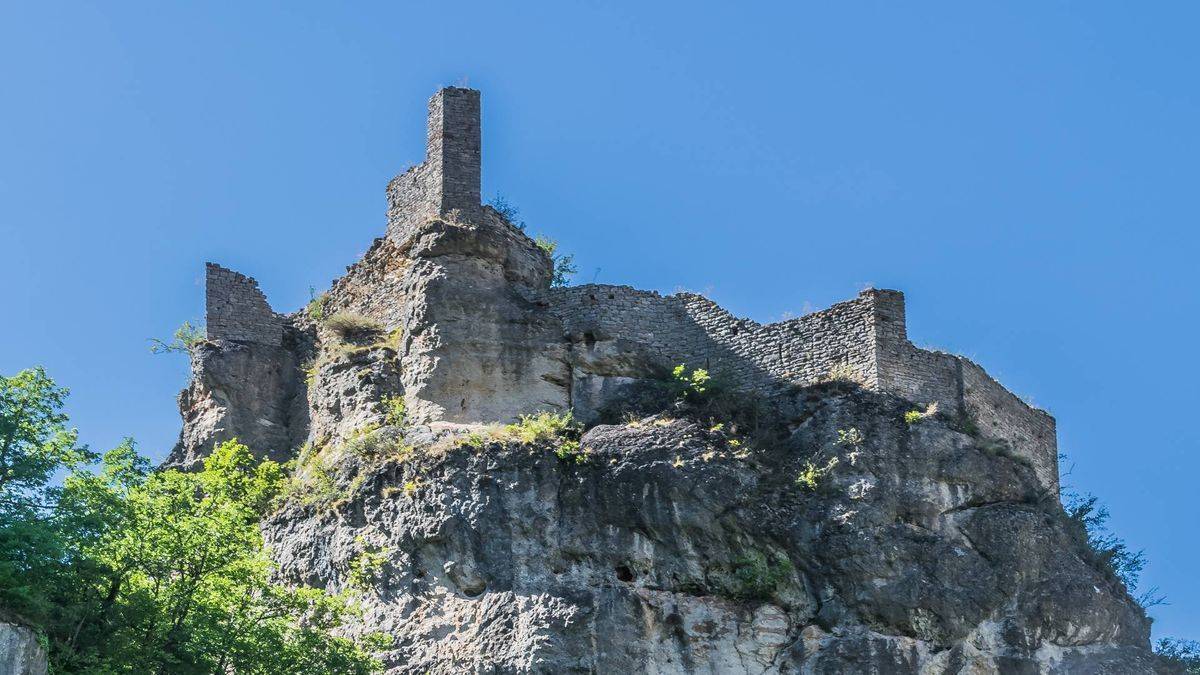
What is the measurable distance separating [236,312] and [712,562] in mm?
10736

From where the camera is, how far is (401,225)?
1460 inches

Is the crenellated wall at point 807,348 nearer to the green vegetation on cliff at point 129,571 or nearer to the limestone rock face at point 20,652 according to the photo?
the green vegetation on cliff at point 129,571

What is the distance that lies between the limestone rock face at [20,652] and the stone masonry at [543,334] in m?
9.06

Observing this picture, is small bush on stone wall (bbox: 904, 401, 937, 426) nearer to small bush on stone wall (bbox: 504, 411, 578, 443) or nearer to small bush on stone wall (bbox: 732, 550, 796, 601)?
small bush on stone wall (bbox: 732, 550, 796, 601)

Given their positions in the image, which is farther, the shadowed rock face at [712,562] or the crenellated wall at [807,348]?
the crenellated wall at [807,348]

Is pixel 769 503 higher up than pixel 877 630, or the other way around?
pixel 769 503

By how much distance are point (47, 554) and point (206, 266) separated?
36.2ft

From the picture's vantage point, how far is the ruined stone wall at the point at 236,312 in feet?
125

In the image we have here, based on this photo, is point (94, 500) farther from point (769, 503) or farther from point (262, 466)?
point (769, 503)

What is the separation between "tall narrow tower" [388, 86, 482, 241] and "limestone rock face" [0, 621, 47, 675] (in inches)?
474

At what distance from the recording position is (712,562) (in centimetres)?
3216

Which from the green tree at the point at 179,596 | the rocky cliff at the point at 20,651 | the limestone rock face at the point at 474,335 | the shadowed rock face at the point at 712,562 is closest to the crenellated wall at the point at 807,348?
the limestone rock face at the point at 474,335

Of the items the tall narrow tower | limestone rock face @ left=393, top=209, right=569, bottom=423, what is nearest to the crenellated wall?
limestone rock face @ left=393, top=209, right=569, bottom=423

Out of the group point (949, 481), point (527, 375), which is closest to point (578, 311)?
point (527, 375)
